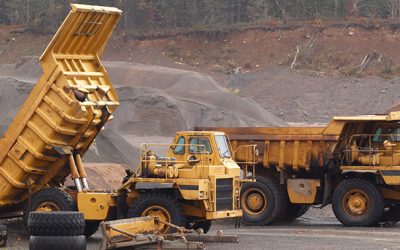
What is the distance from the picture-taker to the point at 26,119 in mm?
20625

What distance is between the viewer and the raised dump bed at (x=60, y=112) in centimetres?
2050

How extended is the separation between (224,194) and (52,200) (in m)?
3.46

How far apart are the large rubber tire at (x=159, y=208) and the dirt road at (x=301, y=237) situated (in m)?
0.88

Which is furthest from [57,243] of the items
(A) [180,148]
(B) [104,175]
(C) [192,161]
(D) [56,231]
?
(B) [104,175]

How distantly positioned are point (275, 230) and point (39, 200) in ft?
22.1

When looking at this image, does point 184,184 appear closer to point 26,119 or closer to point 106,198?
point 106,198

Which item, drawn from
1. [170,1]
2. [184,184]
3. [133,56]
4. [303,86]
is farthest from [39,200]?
[170,1]

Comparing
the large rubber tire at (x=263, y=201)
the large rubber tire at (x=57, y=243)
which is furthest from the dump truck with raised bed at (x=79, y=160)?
the large rubber tire at (x=263, y=201)

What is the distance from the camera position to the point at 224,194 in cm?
2127

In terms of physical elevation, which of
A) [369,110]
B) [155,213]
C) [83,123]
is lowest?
[369,110]

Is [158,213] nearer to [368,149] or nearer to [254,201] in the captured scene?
[254,201]

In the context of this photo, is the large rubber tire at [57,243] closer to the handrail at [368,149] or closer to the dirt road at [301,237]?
the dirt road at [301,237]

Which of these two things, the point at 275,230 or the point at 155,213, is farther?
the point at 275,230

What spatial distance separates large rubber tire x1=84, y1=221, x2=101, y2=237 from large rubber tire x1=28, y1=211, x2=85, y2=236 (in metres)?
5.27
